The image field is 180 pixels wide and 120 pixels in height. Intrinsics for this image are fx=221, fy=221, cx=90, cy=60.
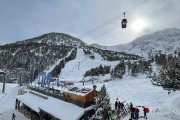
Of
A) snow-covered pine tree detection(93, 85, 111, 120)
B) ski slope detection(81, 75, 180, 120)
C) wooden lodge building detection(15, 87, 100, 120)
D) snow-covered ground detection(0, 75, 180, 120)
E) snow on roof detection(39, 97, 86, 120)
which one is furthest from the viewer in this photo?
snow-covered ground detection(0, 75, 180, 120)

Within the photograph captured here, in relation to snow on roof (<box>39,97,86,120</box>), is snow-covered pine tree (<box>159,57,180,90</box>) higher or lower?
higher

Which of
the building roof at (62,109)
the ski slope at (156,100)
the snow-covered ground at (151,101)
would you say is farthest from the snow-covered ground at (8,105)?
the ski slope at (156,100)

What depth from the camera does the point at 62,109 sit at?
27.3 meters

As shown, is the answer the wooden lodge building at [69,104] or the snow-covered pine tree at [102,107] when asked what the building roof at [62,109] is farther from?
the snow-covered pine tree at [102,107]

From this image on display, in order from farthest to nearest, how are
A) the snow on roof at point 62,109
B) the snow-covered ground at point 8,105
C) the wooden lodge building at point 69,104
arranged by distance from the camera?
the snow-covered ground at point 8,105 < the wooden lodge building at point 69,104 < the snow on roof at point 62,109

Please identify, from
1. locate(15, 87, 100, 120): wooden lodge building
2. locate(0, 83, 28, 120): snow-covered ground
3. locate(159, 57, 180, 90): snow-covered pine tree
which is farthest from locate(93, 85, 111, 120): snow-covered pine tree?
locate(0, 83, 28, 120): snow-covered ground

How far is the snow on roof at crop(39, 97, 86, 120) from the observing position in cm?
2427

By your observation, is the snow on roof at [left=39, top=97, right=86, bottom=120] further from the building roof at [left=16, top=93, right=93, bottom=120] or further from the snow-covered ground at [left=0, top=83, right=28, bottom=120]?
the snow-covered ground at [left=0, top=83, right=28, bottom=120]

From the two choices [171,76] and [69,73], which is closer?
[171,76]

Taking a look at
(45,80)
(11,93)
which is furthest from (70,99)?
(11,93)

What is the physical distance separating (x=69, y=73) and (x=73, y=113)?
3689 inches

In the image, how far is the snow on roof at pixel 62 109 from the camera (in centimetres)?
2427

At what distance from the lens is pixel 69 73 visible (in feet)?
388

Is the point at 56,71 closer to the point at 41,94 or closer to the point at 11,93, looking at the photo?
the point at 11,93
